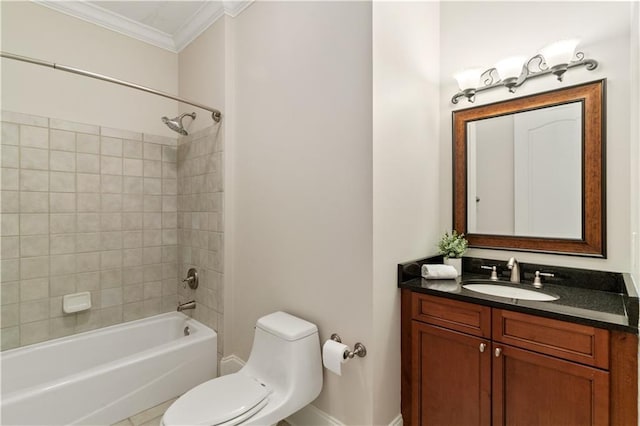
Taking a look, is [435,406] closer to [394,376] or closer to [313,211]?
[394,376]

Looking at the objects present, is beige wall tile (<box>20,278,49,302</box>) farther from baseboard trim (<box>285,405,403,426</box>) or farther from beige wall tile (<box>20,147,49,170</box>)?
baseboard trim (<box>285,405,403,426</box>)

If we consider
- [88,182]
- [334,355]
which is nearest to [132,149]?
[88,182]

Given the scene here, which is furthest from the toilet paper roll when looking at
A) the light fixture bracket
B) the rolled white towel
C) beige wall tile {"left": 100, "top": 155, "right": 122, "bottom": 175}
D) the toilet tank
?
beige wall tile {"left": 100, "top": 155, "right": 122, "bottom": 175}

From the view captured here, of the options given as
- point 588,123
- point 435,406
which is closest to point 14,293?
point 435,406

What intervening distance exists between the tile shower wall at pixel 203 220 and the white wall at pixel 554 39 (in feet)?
5.27

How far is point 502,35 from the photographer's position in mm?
1770

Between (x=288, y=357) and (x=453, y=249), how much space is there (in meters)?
1.11

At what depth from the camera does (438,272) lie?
5.45 ft

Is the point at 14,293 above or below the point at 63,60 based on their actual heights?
below

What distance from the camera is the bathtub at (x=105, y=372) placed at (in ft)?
5.10

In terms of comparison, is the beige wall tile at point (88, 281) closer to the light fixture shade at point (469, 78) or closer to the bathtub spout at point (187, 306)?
the bathtub spout at point (187, 306)

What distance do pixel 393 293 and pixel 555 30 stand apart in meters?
1.63

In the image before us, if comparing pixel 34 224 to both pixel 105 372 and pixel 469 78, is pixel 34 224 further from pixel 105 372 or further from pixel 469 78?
pixel 469 78

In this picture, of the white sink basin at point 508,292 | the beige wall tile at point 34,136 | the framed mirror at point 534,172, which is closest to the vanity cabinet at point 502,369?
the white sink basin at point 508,292
